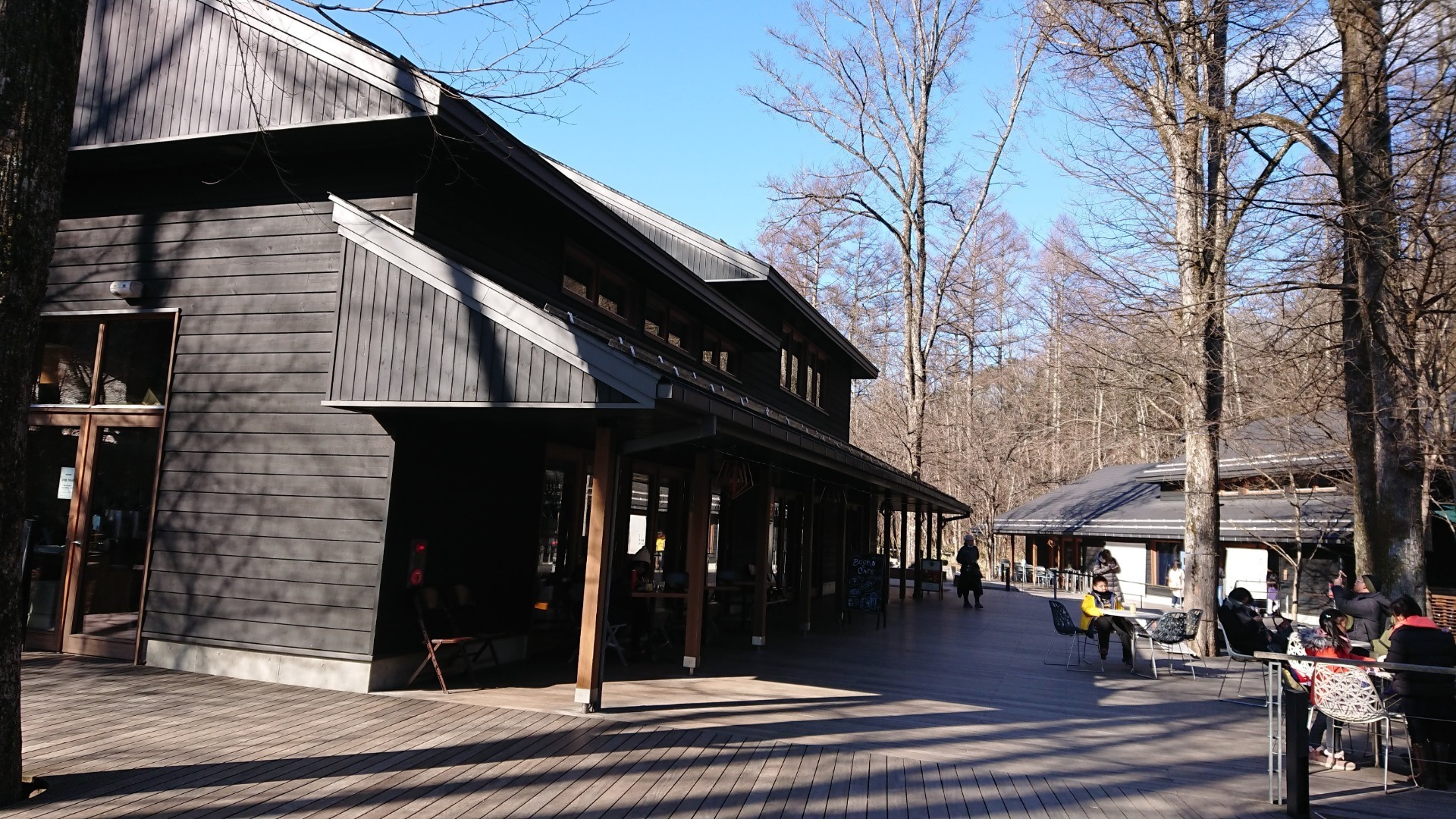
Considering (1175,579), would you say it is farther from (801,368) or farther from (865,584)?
(865,584)

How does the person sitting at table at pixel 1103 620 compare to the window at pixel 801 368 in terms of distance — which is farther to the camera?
the window at pixel 801 368

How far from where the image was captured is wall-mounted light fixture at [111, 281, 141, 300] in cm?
875

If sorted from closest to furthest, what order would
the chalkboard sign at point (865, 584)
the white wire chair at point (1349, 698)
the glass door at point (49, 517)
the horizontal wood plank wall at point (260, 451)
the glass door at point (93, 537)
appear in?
the white wire chair at point (1349, 698) < the horizontal wood plank wall at point (260, 451) < the glass door at point (93, 537) < the glass door at point (49, 517) < the chalkboard sign at point (865, 584)

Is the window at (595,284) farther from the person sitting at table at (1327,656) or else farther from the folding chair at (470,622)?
the person sitting at table at (1327,656)

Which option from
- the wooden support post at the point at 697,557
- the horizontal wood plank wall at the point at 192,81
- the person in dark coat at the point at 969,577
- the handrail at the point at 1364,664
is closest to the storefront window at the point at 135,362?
the horizontal wood plank wall at the point at 192,81

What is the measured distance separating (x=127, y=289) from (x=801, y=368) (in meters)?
13.1

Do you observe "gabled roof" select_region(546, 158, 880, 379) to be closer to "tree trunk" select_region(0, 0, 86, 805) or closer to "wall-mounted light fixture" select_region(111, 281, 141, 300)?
"wall-mounted light fixture" select_region(111, 281, 141, 300)

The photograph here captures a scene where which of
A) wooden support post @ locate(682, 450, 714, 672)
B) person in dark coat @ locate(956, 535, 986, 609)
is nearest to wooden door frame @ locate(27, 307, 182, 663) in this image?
wooden support post @ locate(682, 450, 714, 672)

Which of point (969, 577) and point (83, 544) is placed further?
point (969, 577)

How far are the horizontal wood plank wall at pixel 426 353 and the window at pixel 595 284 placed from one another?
286 centimetres

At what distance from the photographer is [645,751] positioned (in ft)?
20.8

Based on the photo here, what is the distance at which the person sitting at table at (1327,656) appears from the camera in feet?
23.7

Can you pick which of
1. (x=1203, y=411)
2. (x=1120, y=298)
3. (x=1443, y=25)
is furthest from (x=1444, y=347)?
(x=1443, y=25)

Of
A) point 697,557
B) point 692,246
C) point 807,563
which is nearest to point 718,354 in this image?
point 692,246
